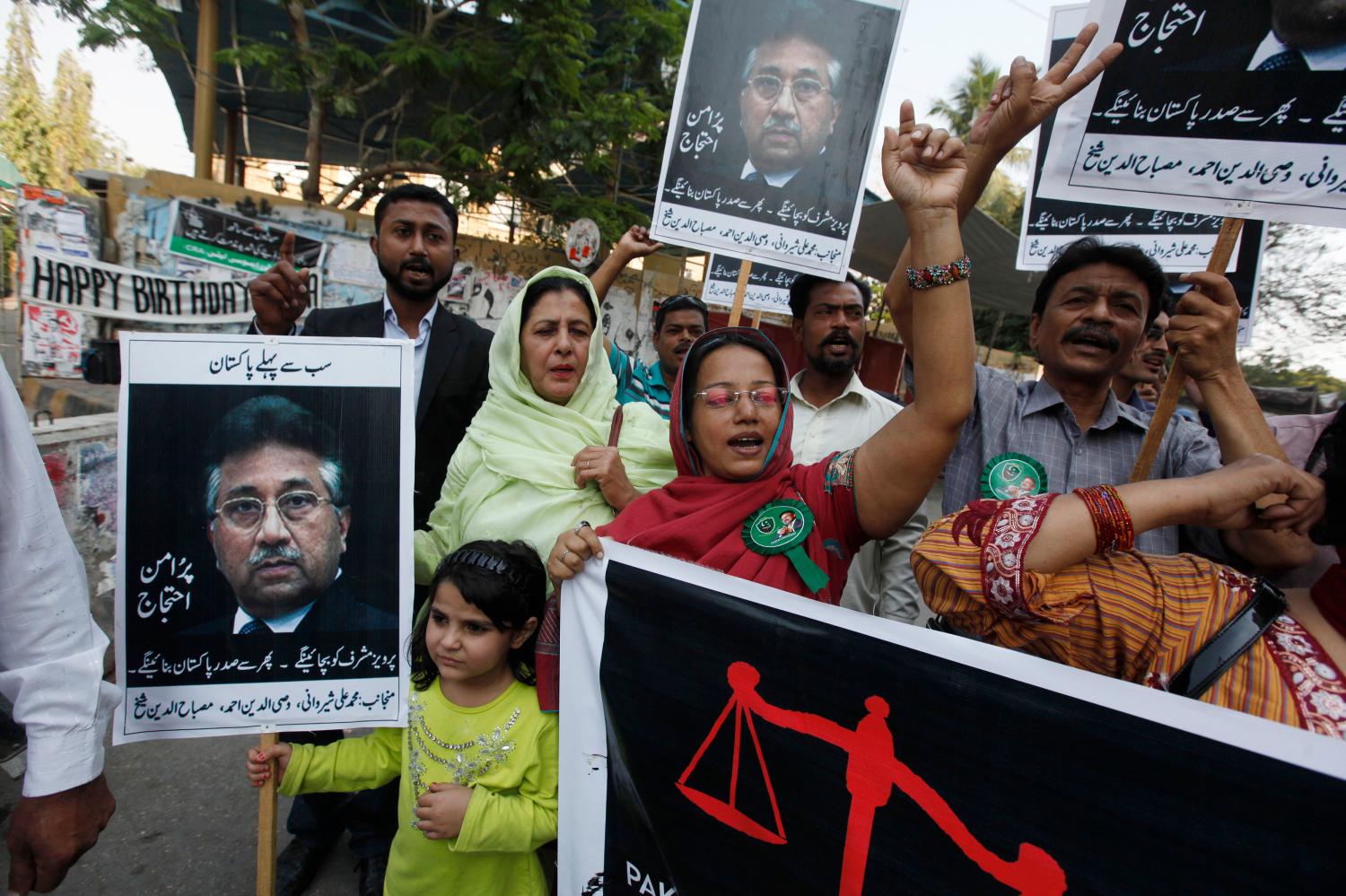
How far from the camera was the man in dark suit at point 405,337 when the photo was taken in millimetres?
2252

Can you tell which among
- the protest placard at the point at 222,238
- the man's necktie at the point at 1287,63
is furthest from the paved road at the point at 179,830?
the protest placard at the point at 222,238

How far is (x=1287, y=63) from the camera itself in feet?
4.89

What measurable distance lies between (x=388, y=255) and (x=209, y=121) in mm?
8578

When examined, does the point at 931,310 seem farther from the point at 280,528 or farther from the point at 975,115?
the point at 975,115

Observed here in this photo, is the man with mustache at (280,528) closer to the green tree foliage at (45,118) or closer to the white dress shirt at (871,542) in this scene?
the white dress shirt at (871,542)

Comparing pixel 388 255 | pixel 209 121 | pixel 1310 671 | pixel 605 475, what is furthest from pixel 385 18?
pixel 1310 671

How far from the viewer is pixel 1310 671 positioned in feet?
3.41

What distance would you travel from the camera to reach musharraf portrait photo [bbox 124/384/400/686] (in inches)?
63.7

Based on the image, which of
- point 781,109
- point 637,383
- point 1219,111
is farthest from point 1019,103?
point 637,383

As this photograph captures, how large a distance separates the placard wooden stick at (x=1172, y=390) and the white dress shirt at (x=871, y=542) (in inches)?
33.5

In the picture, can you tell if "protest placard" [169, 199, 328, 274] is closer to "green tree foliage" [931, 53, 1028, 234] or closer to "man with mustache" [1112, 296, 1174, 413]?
"man with mustache" [1112, 296, 1174, 413]

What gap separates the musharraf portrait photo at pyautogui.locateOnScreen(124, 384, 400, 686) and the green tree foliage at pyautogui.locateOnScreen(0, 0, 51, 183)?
939 inches

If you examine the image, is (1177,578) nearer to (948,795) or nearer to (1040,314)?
(948,795)

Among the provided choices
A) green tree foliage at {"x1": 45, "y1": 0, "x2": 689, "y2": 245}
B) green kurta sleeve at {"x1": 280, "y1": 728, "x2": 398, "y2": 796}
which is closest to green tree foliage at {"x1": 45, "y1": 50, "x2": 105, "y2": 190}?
green tree foliage at {"x1": 45, "y1": 0, "x2": 689, "y2": 245}
